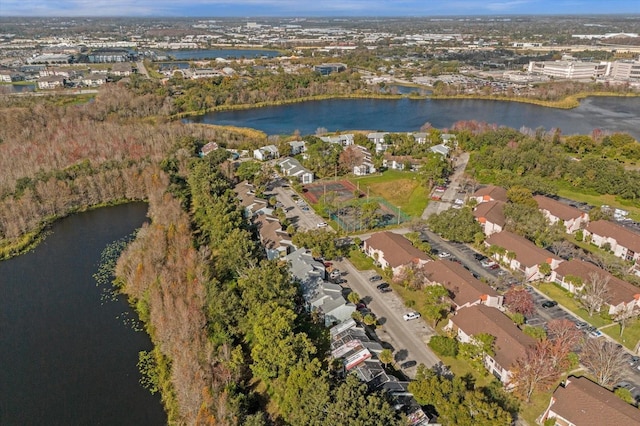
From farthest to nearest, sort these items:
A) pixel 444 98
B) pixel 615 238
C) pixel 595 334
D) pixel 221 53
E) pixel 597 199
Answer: pixel 221 53 → pixel 444 98 → pixel 597 199 → pixel 615 238 → pixel 595 334

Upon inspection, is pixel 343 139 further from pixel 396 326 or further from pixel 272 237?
pixel 396 326

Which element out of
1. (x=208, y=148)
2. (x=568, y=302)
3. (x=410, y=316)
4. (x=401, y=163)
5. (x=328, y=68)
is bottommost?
(x=568, y=302)

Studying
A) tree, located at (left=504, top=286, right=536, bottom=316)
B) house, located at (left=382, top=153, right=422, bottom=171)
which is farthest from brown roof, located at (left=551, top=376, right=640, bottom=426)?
house, located at (left=382, top=153, right=422, bottom=171)

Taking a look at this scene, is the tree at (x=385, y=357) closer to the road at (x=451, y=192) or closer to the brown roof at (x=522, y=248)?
the brown roof at (x=522, y=248)

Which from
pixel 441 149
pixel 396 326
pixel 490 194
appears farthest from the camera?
pixel 441 149

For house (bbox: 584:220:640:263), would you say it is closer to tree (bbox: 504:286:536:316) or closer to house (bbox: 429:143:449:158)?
tree (bbox: 504:286:536:316)

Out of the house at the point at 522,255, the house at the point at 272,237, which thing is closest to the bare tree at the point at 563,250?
the house at the point at 522,255

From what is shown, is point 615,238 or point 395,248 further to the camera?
point 615,238

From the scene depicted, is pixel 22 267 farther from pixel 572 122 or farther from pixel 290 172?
pixel 572 122

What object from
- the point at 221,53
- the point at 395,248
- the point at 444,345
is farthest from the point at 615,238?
the point at 221,53
